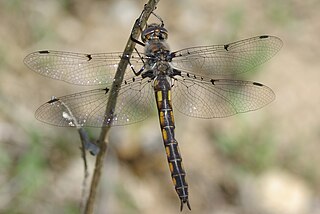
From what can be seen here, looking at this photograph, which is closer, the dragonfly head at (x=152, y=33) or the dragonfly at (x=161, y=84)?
the dragonfly at (x=161, y=84)

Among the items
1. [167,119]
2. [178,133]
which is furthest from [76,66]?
[178,133]

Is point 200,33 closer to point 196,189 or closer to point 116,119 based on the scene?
point 196,189

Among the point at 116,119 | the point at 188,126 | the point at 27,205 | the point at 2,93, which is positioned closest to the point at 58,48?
the point at 2,93

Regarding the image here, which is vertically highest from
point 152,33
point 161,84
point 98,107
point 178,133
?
point 178,133

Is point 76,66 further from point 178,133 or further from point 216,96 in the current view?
point 178,133

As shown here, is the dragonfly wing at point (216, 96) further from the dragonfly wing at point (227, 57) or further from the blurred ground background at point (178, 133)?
the blurred ground background at point (178, 133)

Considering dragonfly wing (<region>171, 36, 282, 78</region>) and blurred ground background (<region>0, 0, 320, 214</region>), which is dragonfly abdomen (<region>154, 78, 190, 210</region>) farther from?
blurred ground background (<region>0, 0, 320, 214</region>)

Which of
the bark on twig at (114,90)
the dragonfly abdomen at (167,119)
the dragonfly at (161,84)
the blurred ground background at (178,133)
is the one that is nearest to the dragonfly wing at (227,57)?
the dragonfly at (161,84)

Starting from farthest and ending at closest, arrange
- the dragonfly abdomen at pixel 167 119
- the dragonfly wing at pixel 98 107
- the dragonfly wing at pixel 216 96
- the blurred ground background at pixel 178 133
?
the blurred ground background at pixel 178 133 → the dragonfly wing at pixel 216 96 → the dragonfly abdomen at pixel 167 119 → the dragonfly wing at pixel 98 107

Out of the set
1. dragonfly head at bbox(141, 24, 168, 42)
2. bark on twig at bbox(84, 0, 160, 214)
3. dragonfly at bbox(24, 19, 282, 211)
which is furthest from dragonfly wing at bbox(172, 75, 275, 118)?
bark on twig at bbox(84, 0, 160, 214)
